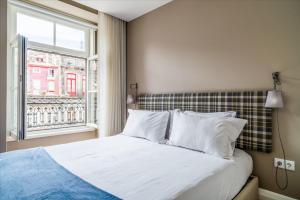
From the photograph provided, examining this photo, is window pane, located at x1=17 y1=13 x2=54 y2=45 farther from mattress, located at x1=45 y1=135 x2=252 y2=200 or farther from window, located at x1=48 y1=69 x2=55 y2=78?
mattress, located at x1=45 y1=135 x2=252 y2=200

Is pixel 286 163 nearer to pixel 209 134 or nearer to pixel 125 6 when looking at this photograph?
pixel 209 134

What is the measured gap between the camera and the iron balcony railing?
125 inches

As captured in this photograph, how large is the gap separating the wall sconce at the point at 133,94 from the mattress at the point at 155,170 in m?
1.14

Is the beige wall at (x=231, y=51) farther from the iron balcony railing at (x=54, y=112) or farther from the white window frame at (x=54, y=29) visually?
the iron balcony railing at (x=54, y=112)

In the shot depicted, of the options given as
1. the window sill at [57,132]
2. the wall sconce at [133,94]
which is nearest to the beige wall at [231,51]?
the wall sconce at [133,94]

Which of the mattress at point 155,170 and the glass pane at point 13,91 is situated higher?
the glass pane at point 13,91

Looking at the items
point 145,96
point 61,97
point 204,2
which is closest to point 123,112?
point 145,96

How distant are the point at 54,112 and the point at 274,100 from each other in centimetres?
345

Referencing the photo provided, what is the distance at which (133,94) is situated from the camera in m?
3.21

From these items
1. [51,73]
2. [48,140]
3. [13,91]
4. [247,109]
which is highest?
[51,73]

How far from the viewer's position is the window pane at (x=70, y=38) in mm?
3039

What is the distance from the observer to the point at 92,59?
10.7 feet

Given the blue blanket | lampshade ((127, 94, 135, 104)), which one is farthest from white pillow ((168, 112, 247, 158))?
lampshade ((127, 94, 135, 104))

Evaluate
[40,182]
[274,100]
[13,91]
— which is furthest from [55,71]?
[274,100]
